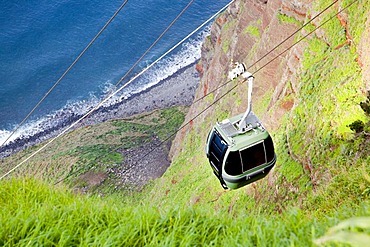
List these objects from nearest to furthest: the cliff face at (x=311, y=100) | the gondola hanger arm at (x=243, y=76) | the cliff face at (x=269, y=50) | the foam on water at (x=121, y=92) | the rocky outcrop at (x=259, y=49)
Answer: the gondola hanger arm at (x=243, y=76)
the cliff face at (x=311, y=100)
the cliff face at (x=269, y=50)
the rocky outcrop at (x=259, y=49)
the foam on water at (x=121, y=92)

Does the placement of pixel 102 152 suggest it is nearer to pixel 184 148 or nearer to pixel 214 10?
pixel 184 148

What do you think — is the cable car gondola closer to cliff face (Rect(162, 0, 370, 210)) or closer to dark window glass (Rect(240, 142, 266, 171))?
dark window glass (Rect(240, 142, 266, 171))

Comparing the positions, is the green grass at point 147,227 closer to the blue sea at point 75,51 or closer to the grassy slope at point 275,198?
the grassy slope at point 275,198

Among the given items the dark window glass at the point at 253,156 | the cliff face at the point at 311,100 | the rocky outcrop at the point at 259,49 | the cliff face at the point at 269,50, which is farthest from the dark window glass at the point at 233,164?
the rocky outcrop at the point at 259,49

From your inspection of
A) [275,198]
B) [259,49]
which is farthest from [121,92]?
[275,198]

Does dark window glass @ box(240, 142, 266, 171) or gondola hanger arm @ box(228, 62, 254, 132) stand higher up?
gondola hanger arm @ box(228, 62, 254, 132)

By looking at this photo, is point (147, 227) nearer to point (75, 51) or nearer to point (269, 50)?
point (269, 50)

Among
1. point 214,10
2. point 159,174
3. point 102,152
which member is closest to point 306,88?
point 159,174

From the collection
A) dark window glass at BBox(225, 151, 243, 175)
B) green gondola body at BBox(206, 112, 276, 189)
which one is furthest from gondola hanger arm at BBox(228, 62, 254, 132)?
dark window glass at BBox(225, 151, 243, 175)
